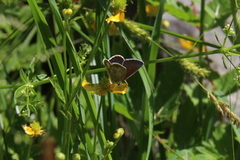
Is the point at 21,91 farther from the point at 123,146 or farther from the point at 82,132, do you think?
the point at 123,146

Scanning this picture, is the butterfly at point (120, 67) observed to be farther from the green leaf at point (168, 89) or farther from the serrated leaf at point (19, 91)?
the green leaf at point (168, 89)

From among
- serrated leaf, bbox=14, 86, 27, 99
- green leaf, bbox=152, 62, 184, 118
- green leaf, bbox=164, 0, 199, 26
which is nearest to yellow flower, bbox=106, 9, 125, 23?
serrated leaf, bbox=14, 86, 27, 99

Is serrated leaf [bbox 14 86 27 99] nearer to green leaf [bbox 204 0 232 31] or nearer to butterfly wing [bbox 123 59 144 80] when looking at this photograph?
butterfly wing [bbox 123 59 144 80]

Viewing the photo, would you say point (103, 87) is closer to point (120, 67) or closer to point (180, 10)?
point (120, 67)

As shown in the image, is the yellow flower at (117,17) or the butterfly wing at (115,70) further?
the yellow flower at (117,17)

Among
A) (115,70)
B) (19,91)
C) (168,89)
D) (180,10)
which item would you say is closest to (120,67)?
(115,70)

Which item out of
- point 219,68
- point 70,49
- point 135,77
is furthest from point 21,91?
point 219,68

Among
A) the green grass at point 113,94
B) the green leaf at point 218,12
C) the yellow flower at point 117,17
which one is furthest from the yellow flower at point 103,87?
the green leaf at point 218,12
